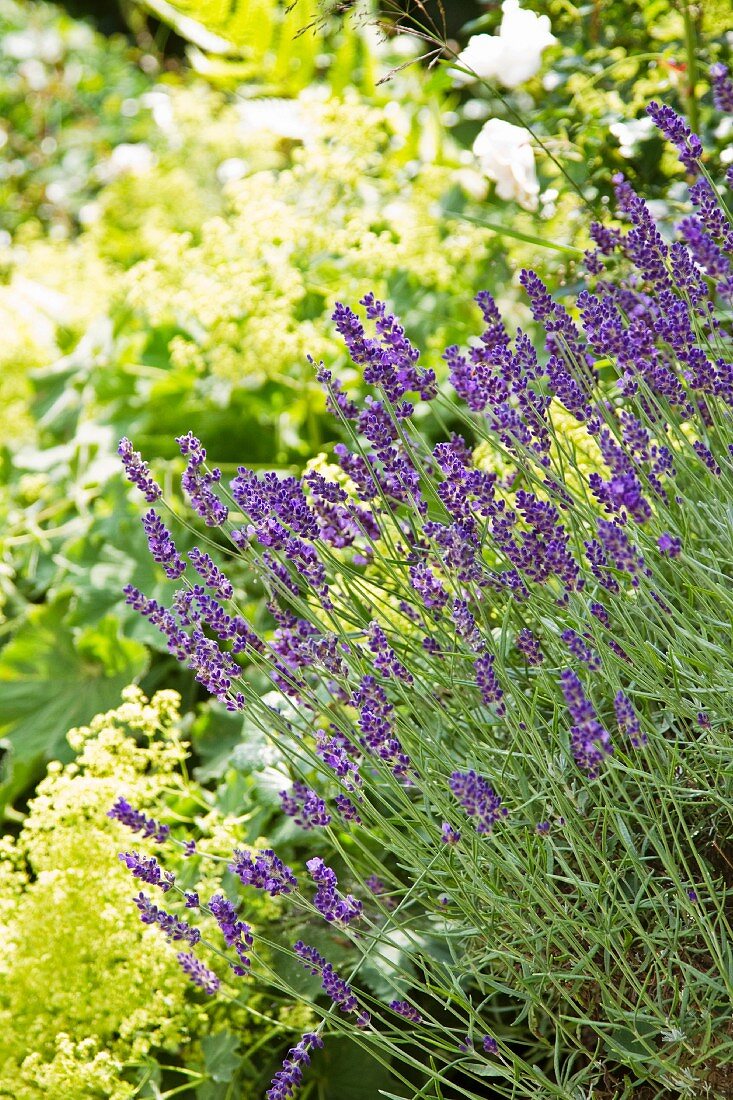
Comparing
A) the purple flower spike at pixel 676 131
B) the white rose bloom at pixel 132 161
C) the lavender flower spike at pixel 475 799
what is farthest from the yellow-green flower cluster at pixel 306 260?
the white rose bloom at pixel 132 161

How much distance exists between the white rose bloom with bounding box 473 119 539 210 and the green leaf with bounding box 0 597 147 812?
103cm

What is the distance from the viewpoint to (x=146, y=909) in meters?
0.97

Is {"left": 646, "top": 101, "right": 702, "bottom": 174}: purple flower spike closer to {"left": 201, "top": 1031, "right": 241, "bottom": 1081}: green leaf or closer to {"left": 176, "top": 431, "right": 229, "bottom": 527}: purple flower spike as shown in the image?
{"left": 176, "top": 431, "right": 229, "bottom": 527}: purple flower spike

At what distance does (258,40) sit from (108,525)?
1.91 meters

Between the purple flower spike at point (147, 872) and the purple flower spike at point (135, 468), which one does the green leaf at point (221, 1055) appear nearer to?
the purple flower spike at point (147, 872)

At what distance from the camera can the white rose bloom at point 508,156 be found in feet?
5.69

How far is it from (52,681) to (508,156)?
50.6 inches

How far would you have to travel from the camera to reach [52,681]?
2156 mm

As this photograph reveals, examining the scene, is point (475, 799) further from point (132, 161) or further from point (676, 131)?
point (132, 161)

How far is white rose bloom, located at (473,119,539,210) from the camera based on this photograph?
1.73m

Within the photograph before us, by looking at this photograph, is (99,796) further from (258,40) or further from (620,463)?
(258,40)

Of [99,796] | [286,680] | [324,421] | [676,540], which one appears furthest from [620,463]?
[324,421]

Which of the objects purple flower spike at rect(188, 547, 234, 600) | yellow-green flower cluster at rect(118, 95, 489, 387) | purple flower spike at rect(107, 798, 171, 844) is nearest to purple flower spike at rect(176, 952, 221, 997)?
purple flower spike at rect(107, 798, 171, 844)

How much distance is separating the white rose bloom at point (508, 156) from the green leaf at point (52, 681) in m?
1.03
